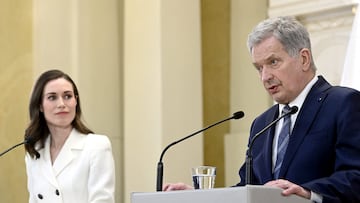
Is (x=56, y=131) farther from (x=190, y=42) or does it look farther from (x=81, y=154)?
A: (x=190, y=42)

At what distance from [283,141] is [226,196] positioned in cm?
70

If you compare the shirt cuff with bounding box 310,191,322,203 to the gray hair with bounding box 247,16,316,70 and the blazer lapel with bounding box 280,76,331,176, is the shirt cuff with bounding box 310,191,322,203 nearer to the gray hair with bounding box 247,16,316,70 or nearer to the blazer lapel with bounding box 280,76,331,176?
the blazer lapel with bounding box 280,76,331,176

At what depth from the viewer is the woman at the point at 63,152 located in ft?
15.6

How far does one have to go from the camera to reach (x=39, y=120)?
16.7 feet

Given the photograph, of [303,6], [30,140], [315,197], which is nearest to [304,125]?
[315,197]

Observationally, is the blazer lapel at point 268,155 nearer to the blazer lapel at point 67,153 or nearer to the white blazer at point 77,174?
the white blazer at point 77,174

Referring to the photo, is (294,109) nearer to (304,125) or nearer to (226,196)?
(304,125)

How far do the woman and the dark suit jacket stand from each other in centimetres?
144

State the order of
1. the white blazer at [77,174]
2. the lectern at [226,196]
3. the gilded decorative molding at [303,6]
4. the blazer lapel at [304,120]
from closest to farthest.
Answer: the lectern at [226,196] < the blazer lapel at [304,120] < the white blazer at [77,174] < the gilded decorative molding at [303,6]

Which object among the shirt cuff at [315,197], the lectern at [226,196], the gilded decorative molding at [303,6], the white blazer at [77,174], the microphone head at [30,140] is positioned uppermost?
the gilded decorative molding at [303,6]

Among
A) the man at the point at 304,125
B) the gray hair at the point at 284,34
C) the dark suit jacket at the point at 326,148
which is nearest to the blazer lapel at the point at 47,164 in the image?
the man at the point at 304,125

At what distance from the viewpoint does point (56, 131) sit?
197 inches

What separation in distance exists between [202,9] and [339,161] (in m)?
4.03

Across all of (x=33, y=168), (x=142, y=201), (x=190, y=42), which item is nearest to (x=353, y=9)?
(x=190, y=42)
